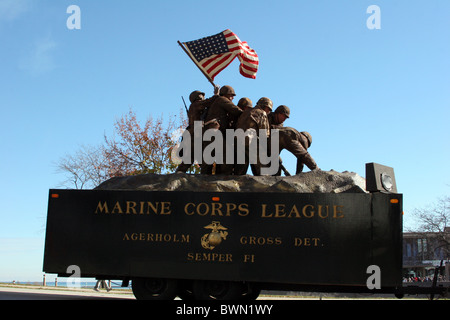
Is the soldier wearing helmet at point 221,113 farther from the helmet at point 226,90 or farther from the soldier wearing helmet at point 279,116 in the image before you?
the soldier wearing helmet at point 279,116

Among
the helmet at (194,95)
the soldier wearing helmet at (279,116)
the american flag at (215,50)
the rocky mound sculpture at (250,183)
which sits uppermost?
the american flag at (215,50)

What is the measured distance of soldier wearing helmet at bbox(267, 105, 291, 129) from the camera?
11500mm

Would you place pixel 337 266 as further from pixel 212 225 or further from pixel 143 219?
pixel 143 219

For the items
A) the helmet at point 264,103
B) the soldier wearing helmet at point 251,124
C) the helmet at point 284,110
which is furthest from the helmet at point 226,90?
the helmet at point 284,110

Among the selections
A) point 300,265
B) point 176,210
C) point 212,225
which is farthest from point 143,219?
point 300,265

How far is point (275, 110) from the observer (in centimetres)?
1162

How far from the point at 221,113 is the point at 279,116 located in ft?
4.39

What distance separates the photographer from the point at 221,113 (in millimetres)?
11648

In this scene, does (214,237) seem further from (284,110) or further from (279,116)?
(284,110)

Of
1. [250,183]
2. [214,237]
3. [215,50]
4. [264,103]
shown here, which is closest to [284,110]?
[264,103]

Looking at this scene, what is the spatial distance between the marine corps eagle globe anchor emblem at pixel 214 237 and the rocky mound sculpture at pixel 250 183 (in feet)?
2.77

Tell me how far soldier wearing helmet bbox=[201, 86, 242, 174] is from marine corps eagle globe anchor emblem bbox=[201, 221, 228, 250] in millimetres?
1997

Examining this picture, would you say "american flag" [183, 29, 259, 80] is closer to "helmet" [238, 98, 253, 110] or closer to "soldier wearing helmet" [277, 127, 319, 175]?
"helmet" [238, 98, 253, 110]

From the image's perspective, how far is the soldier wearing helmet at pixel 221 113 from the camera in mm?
11375
